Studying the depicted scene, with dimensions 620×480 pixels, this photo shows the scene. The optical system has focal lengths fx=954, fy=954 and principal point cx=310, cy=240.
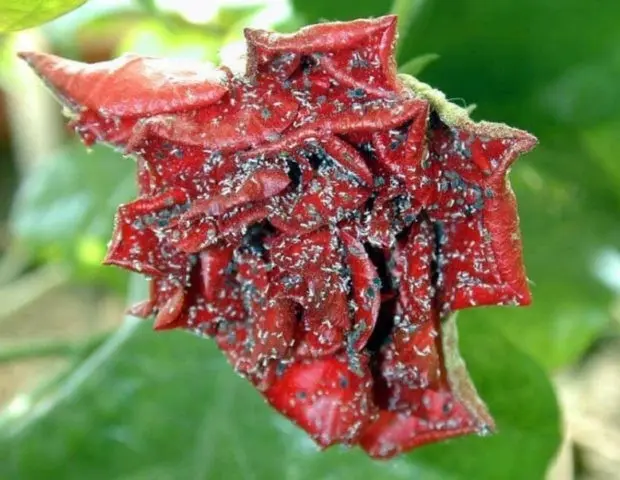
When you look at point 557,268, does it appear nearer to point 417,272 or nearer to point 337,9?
point 337,9

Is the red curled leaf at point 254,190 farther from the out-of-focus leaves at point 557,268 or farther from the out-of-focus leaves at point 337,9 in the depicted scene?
the out-of-focus leaves at point 557,268

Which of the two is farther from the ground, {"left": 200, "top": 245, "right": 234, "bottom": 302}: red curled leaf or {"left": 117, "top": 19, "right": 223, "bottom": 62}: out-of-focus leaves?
{"left": 200, "top": 245, "right": 234, "bottom": 302}: red curled leaf

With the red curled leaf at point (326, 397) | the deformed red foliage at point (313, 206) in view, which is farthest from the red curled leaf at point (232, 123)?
the red curled leaf at point (326, 397)

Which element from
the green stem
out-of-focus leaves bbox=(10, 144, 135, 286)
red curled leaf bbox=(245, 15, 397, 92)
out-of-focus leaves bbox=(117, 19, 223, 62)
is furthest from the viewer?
out-of-focus leaves bbox=(10, 144, 135, 286)

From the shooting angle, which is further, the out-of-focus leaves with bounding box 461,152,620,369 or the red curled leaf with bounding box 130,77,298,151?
the out-of-focus leaves with bounding box 461,152,620,369

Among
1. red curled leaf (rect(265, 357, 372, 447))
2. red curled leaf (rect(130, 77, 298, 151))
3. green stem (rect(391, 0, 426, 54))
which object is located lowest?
red curled leaf (rect(265, 357, 372, 447))

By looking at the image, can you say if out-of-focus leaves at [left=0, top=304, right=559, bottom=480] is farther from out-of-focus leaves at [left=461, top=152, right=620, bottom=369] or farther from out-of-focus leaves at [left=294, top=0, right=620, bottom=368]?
out-of-focus leaves at [left=461, top=152, right=620, bottom=369]

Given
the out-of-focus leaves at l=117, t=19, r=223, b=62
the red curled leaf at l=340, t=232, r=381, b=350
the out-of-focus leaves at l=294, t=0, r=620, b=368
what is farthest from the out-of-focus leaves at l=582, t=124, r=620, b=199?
the red curled leaf at l=340, t=232, r=381, b=350

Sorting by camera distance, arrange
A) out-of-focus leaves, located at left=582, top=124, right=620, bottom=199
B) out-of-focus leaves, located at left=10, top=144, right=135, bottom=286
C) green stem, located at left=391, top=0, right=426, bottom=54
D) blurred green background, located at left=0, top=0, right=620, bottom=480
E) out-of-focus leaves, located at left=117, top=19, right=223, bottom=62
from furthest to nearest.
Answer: out-of-focus leaves, located at left=10, top=144, right=135, bottom=286
out-of-focus leaves, located at left=117, top=19, right=223, bottom=62
out-of-focus leaves, located at left=582, top=124, right=620, bottom=199
blurred green background, located at left=0, top=0, right=620, bottom=480
green stem, located at left=391, top=0, right=426, bottom=54
